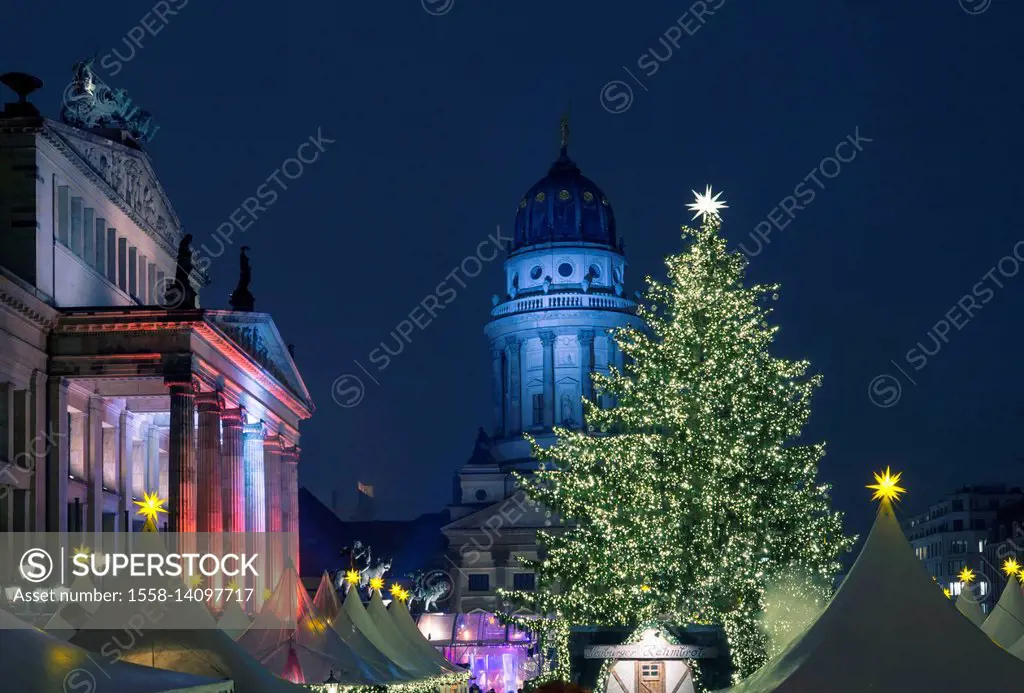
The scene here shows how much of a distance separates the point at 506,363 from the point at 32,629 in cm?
12965

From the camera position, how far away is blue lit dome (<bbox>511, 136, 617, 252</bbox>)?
153 m

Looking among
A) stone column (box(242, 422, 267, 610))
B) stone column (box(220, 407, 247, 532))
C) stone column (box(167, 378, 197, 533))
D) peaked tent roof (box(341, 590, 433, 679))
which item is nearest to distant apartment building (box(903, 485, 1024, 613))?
stone column (box(242, 422, 267, 610))

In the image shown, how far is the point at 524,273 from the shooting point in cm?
15300

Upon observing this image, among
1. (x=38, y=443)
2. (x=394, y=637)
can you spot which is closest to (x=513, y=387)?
(x=394, y=637)

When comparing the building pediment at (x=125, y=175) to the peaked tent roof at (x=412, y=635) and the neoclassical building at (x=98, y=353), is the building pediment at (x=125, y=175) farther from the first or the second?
the peaked tent roof at (x=412, y=635)

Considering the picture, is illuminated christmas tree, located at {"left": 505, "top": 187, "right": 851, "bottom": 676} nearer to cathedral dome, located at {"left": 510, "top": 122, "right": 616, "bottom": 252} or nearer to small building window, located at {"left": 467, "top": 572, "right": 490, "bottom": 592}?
small building window, located at {"left": 467, "top": 572, "right": 490, "bottom": 592}

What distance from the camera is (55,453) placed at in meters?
55.8

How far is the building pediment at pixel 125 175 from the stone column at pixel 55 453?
27.6ft

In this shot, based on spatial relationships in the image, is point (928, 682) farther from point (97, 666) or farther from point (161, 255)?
point (161, 255)

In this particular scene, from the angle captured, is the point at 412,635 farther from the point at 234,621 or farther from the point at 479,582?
the point at 479,582

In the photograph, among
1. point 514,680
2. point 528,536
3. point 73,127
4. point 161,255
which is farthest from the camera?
point 528,536

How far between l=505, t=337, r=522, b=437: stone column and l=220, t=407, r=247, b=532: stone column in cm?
8747

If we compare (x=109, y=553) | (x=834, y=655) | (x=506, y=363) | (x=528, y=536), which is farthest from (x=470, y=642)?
(x=834, y=655)

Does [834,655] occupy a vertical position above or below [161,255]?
below
